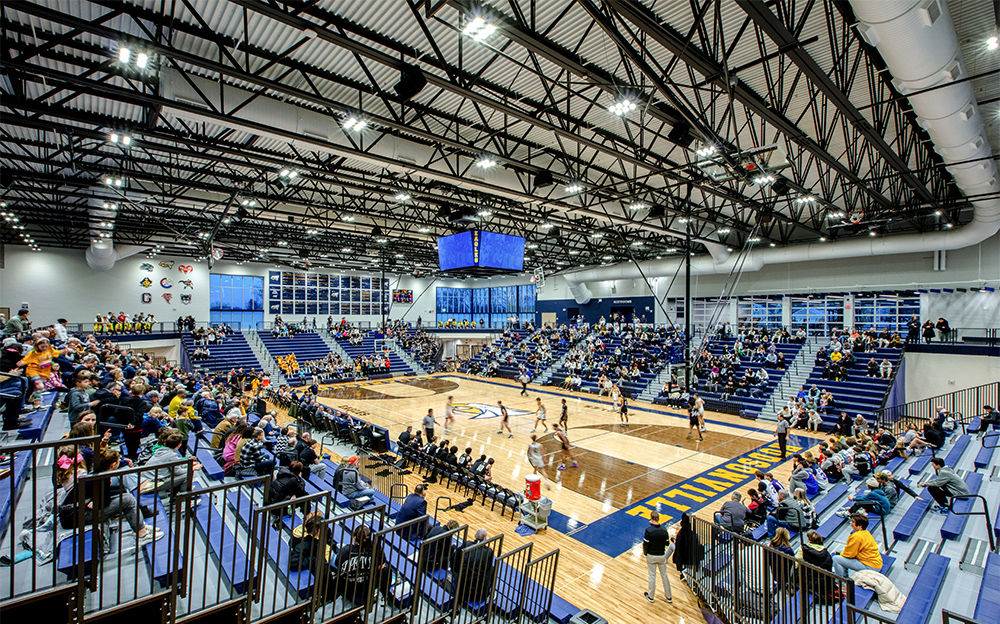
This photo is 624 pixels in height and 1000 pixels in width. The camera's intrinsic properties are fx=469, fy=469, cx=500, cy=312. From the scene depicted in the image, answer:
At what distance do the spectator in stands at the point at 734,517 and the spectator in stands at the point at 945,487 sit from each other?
3.16m

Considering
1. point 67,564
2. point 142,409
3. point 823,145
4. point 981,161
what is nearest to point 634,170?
point 823,145

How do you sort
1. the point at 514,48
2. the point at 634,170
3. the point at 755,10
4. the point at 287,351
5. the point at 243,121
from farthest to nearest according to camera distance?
the point at 287,351
the point at 634,170
the point at 243,121
the point at 514,48
the point at 755,10

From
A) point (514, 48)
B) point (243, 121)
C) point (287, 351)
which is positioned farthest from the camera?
point (287, 351)

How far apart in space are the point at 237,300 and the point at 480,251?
29261mm

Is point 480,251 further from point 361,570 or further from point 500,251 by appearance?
point 361,570

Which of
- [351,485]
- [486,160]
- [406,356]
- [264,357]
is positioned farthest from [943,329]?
[264,357]

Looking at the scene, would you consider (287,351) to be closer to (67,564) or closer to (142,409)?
(142,409)

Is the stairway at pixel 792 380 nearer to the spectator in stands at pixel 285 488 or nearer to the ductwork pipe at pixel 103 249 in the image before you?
the spectator in stands at pixel 285 488

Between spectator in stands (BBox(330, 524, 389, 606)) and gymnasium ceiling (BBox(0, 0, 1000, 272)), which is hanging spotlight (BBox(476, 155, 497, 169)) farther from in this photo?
spectator in stands (BBox(330, 524, 389, 606))

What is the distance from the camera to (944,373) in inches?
765

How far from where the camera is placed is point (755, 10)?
5.96m

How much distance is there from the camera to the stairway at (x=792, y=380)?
2031cm

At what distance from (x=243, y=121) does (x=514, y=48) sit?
18.1 ft

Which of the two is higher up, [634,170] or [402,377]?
[634,170]
